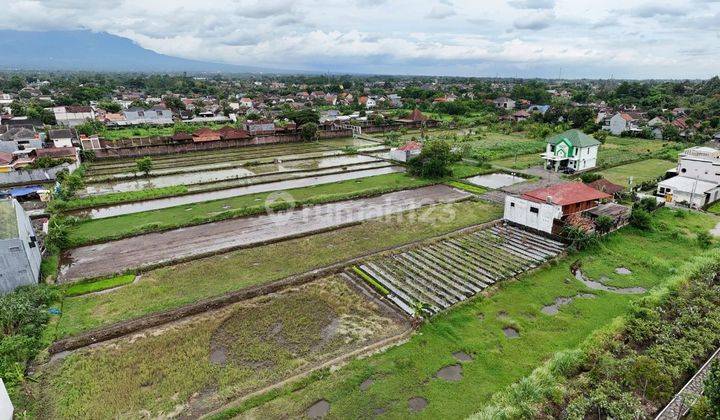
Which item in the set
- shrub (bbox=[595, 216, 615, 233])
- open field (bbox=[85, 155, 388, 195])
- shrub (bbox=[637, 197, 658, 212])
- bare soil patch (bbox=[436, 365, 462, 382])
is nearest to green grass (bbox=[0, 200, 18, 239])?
open field (bbox=[85, 155, 388, 195])

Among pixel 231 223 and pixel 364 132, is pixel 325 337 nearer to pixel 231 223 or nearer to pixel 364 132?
pixel 231 223

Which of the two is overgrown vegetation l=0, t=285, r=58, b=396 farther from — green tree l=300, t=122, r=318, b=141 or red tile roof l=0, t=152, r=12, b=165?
green tree l=300, t=122, r=318, b=141

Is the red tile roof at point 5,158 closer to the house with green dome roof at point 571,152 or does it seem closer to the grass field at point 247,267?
the grass field at point 247,267

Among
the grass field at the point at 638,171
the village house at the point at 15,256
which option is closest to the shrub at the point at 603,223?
the grass field at the point at 638,171

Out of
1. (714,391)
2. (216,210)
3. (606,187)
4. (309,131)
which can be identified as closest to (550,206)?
(606,187)

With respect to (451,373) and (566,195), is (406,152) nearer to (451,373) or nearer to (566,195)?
(566,195)

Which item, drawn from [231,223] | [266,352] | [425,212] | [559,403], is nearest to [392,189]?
[425,212]

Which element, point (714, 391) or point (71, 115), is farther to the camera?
point (71, 115)
